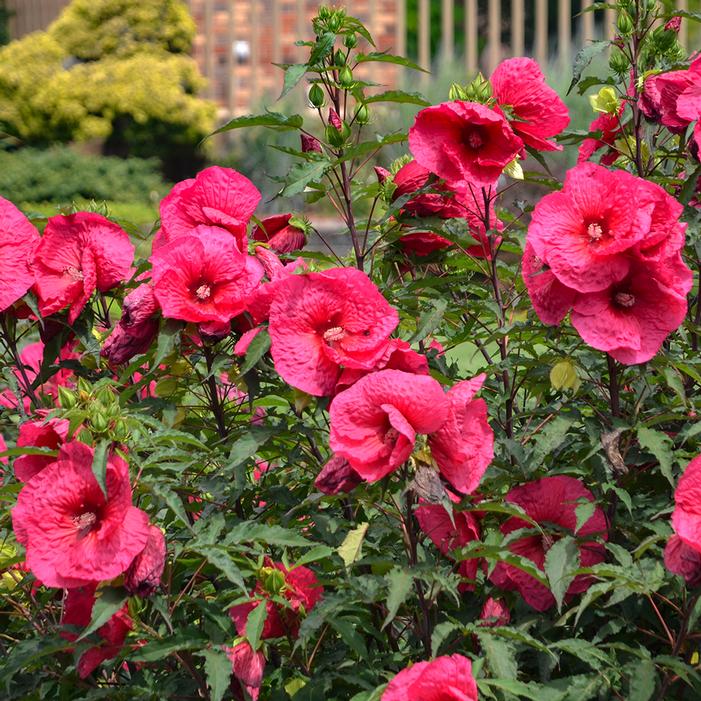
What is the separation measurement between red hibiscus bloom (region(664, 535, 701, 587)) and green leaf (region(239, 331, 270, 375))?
0.47 m

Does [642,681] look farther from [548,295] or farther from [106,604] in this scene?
[106,604]

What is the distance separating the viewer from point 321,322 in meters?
1.23

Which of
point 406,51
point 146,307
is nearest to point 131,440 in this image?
point 146,307

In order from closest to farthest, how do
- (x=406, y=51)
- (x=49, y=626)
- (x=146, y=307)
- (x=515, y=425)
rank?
1. (x=146, y=307)
2. (x=49, y=626)
3. (x=515, y=425)
4. (x=406, y=51)

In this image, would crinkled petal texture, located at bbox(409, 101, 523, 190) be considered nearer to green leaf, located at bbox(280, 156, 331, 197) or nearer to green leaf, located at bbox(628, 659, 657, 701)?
green leaf, located at bbox(280, 156, 331, 197)

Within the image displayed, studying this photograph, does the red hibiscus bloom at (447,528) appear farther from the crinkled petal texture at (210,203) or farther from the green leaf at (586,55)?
the green leaf at (586,55)

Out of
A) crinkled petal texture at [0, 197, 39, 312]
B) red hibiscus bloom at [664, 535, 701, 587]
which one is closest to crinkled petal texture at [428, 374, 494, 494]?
red hibiscus bloom at [664, 535, 701, 587]

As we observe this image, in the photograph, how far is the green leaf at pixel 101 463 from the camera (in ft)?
3.64

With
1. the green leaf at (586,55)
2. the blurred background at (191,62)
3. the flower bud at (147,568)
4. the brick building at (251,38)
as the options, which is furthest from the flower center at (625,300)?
the brick building at (251,38)

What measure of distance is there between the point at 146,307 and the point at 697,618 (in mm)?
712

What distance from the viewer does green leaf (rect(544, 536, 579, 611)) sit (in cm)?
116

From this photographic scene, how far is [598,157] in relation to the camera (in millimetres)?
1607

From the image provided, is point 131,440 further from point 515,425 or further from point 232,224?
point 515,425

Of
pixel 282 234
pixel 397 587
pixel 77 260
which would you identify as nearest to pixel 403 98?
pixel 282 234
